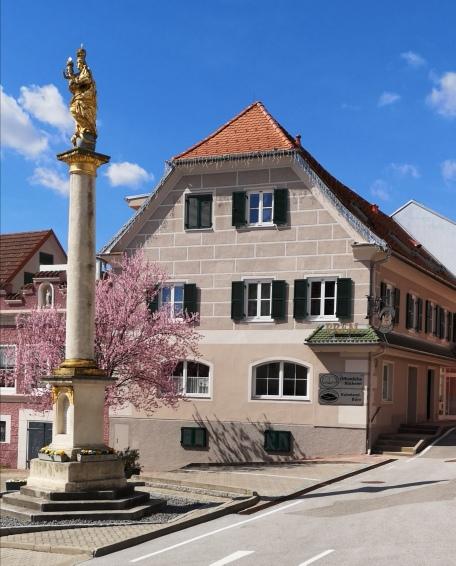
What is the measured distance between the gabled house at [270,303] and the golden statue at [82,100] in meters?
11.4

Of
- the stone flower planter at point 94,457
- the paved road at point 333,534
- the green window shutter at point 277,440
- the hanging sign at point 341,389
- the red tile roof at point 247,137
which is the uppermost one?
the red tile roof at point 247,137

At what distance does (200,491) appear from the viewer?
19.5m

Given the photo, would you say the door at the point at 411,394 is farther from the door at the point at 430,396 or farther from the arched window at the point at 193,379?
the arched window at the point at 193,379

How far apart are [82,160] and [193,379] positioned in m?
13.7

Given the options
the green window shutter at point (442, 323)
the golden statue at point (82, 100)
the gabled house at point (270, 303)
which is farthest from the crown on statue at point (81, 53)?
the green window shutter at point (442, 323)

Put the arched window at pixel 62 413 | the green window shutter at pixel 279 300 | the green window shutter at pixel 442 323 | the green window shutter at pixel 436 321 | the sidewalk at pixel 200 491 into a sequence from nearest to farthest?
the sidewalk at pixel 200 491 < the arched window at pixel 62 413 < the green window shutter at pixel 279 300 < the green window shutter at pixel 436 321 < the green window shutter at pixel 442 323

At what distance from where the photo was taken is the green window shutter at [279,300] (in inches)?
1156

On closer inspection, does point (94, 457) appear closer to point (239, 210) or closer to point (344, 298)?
point (344, 298)

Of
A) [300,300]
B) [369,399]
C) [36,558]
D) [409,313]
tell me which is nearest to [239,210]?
A: [300,300]

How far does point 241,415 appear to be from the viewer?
29703 millimetres

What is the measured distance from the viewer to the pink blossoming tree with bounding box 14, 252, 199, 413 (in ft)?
88.6

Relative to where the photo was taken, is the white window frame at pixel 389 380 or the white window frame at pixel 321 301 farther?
the white window frame at pixel 389 380

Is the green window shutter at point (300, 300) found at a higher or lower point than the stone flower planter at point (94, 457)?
higher

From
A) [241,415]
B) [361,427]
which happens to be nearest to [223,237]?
[241,415]
